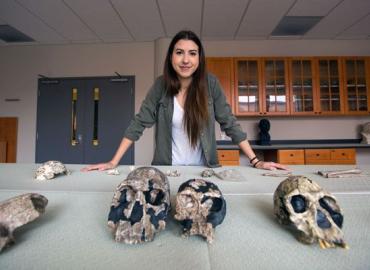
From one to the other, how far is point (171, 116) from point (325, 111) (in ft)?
10.5

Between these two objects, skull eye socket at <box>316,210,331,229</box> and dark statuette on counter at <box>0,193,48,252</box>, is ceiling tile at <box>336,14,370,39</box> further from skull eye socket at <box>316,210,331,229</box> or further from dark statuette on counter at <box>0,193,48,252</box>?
dark statuette on counter at <box>0,193,48,252</box>

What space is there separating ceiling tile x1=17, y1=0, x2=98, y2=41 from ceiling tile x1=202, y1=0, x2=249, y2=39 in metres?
1.82

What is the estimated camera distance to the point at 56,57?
3.84m

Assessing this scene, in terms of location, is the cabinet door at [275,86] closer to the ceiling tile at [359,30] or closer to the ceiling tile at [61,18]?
the ceiling tile at [359,30]

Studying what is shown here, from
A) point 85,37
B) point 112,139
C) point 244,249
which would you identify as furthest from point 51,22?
point 244,249

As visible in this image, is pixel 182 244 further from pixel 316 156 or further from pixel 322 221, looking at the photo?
pixel 316 156

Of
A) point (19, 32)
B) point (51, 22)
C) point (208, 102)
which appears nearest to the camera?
point (208, 102)

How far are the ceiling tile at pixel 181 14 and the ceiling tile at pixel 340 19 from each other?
6.00 ft

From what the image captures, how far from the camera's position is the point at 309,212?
0.39 metres

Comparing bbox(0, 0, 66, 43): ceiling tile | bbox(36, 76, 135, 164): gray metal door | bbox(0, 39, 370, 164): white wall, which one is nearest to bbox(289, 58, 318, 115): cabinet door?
bbox(0, 39, 370, 164): white wall

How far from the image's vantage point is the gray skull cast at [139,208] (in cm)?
37

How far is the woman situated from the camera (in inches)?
47.8

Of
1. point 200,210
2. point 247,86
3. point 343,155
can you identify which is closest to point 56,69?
point 247,86

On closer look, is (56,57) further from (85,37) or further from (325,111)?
(325,111)
